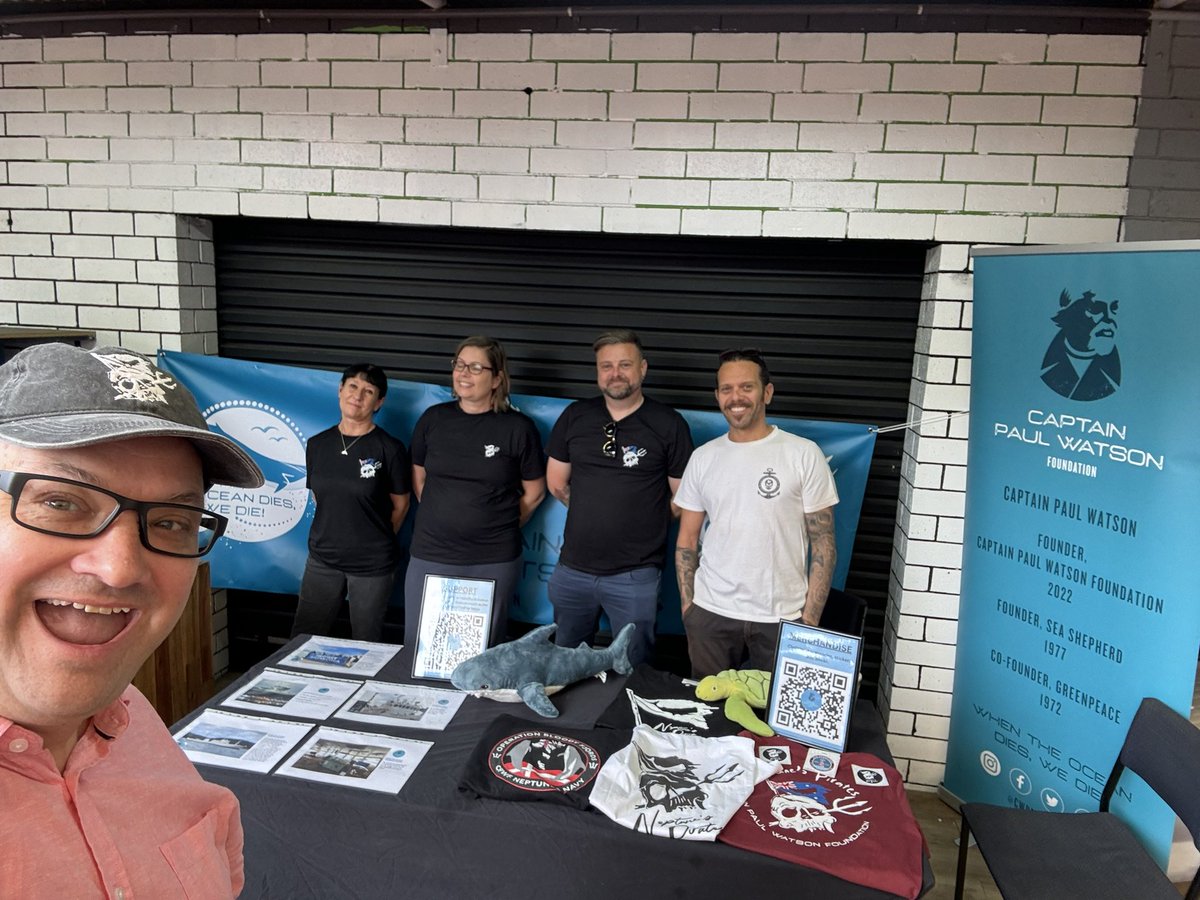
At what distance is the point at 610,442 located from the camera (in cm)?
313

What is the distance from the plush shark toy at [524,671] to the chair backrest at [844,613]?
0.98 m

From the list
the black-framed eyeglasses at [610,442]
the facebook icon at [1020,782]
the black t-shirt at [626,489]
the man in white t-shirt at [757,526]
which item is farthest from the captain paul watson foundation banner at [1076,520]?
the black-framed eyeglasses at [610,442]

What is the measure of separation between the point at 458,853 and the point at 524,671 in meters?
0.58

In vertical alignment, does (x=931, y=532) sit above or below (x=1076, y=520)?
below

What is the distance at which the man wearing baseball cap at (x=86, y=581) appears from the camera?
A: 66 cm

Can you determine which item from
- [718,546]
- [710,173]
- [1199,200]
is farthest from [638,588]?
[1199,200]

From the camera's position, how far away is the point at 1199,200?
9.30ft

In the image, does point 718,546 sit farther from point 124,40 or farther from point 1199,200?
point 124,40

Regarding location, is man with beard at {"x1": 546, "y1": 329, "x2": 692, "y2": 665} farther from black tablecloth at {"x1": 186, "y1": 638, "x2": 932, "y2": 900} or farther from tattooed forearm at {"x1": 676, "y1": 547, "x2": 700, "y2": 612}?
black tablecloth at {"x1": 186, "y1": 638, "x2": 932, "y2": 900}

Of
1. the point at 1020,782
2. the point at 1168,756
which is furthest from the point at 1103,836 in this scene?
the point at 1020,782

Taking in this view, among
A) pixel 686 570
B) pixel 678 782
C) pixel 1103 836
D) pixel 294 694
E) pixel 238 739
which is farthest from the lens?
pixel 686 570

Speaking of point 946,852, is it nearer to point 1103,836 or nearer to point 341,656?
point 1103,836

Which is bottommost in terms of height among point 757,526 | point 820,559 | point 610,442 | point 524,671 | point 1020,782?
point 1020,782

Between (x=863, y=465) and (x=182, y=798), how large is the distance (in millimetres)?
2893
